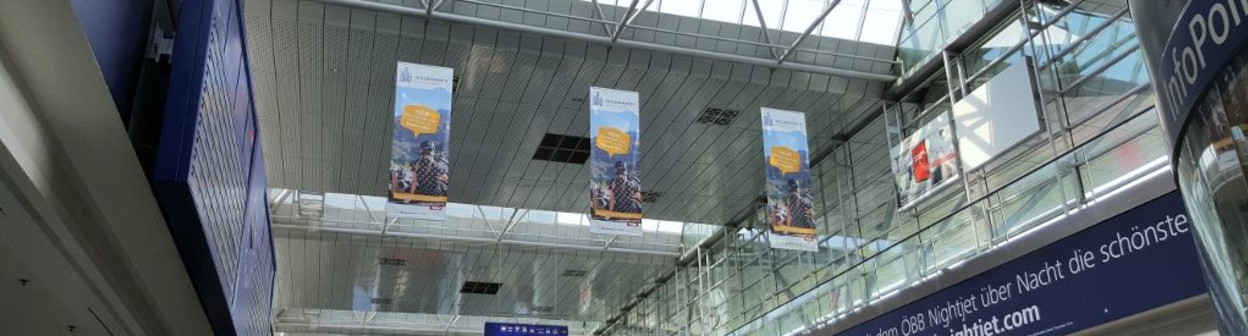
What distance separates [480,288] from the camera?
86.7 ft

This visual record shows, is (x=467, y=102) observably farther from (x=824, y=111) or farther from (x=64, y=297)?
(x=64, y=297)

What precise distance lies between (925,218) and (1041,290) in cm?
606

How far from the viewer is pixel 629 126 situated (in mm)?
13578

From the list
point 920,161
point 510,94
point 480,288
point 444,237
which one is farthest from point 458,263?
point 920,161

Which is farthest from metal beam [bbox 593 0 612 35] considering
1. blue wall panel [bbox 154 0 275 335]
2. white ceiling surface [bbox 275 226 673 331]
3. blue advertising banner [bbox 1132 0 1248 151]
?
blue advertising banner [bbox 1132 0 1248 151]

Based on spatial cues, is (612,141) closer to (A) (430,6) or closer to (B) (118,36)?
(A) (430,6)

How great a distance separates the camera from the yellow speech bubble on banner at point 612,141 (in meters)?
13.2

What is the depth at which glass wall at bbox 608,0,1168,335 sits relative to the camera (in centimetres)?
1112

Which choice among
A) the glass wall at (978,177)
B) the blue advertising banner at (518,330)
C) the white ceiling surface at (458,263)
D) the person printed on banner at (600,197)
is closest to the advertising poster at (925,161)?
the glass wall at (978,177)

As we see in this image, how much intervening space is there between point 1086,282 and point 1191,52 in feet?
23.5

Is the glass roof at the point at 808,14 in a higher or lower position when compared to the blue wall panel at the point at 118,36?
higher

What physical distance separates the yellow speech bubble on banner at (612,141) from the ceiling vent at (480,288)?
1350 centimetres

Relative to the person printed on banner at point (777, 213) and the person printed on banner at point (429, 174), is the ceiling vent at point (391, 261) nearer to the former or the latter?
the person printed on banner at point (429, 174)

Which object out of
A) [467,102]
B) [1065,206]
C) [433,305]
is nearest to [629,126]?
[467,102]
